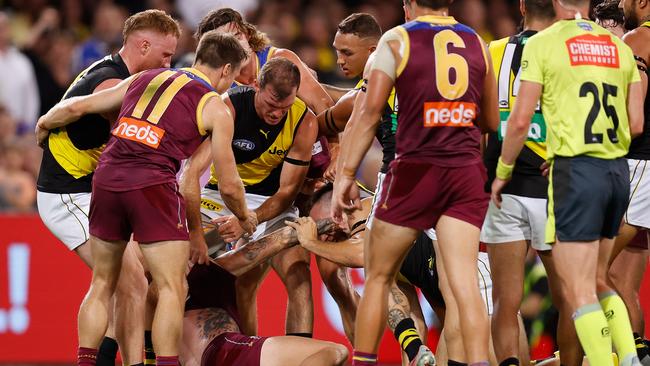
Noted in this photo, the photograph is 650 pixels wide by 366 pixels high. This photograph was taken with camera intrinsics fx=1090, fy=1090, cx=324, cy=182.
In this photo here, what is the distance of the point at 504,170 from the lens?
586 cm

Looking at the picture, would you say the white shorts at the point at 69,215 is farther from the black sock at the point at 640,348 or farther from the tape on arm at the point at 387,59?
the black sock at the point at 640,348

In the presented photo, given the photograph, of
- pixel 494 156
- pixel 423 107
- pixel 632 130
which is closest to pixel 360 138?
pixel 423 107

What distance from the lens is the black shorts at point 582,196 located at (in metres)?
5.73

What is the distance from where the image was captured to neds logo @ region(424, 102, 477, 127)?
5684 millimetres

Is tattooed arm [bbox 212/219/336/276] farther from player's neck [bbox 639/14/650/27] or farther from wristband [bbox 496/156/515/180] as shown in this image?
player's neck [bbox 639/14/650/27]

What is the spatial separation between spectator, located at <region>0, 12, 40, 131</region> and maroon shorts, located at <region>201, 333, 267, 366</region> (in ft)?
21.7

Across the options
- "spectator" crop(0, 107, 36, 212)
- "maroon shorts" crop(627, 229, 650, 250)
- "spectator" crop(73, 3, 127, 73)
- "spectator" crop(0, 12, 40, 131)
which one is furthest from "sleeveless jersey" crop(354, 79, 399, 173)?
"spectator" crop(0, 12, 40, 131)

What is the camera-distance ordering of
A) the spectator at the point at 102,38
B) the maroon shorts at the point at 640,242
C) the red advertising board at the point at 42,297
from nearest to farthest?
the maroon shorts at the point at 640,242 → the red advertising board at the point at 42,297 → the spectator at the point at 102,38

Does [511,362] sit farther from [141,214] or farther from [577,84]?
[141,214]

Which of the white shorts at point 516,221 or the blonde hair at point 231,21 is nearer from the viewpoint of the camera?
the white shorts at point 516,221

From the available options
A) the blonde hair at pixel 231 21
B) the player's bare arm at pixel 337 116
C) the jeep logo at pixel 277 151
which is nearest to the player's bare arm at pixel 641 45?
the player's bare arm at pixel 337 116

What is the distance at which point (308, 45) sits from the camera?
1359 cm

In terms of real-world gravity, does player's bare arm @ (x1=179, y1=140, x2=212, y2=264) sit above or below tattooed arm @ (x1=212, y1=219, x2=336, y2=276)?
above

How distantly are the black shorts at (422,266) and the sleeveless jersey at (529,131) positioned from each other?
835 millimetres
